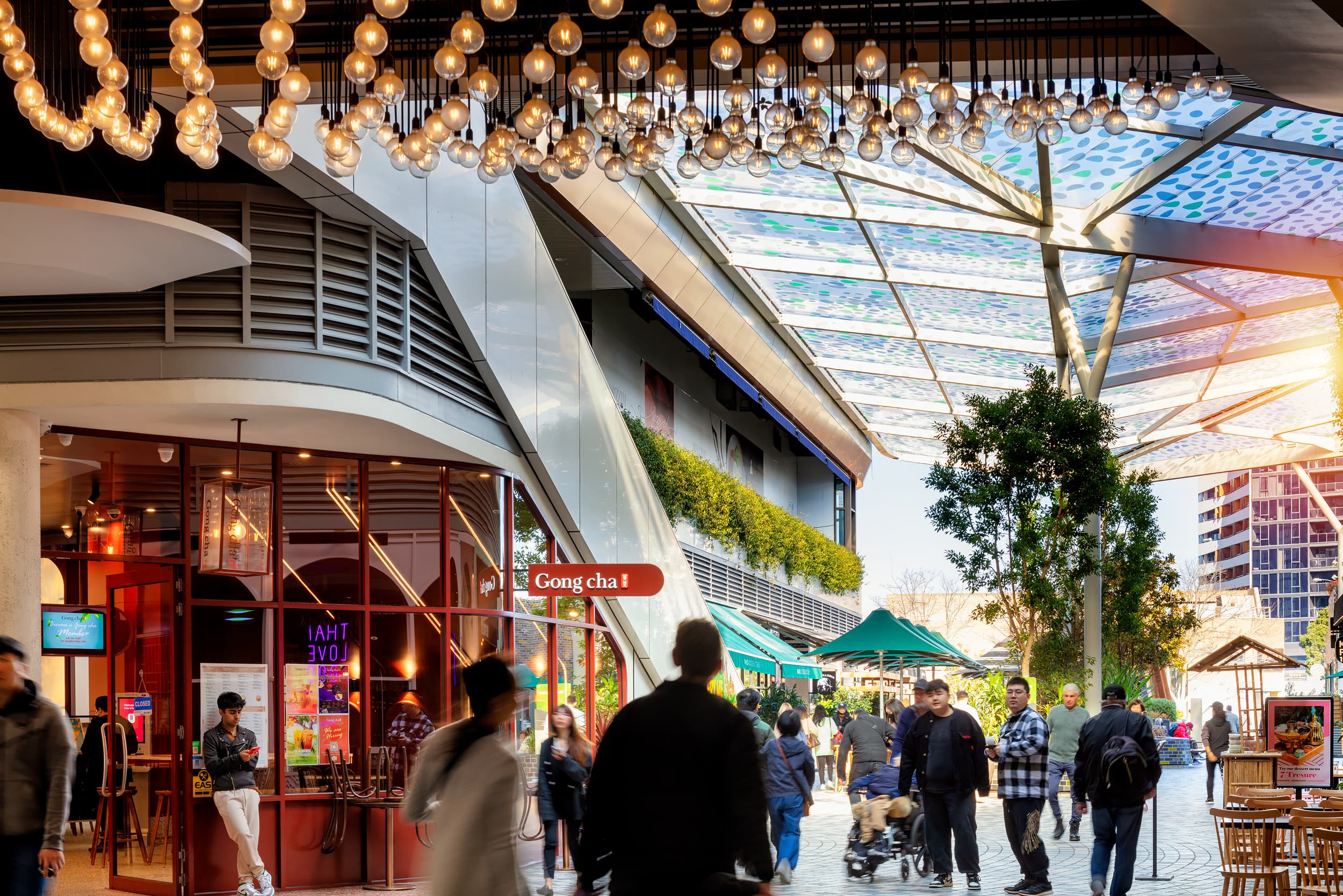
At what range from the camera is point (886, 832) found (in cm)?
1237

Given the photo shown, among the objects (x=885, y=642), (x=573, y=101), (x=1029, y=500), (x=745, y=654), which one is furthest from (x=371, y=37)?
(x=745, y=654)

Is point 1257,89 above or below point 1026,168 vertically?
below

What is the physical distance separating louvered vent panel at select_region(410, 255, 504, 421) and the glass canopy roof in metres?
3.82

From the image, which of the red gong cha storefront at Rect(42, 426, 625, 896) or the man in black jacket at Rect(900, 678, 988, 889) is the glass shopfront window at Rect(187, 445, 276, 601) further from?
the man in black jacket at Rect(900, 678, 988, 889)

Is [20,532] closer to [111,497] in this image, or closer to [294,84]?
[111,497]

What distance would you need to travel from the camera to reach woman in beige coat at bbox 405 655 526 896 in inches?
183

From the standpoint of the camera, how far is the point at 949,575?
81438 mm

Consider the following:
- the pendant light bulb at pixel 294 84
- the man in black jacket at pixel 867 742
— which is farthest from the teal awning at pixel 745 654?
the pendant light bulb at pixel 294 84

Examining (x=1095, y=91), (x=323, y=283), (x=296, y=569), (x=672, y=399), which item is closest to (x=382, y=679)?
(x=296, y=569)

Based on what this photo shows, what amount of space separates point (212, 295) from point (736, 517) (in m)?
19.3

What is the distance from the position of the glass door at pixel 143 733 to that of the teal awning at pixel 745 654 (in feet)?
32.9

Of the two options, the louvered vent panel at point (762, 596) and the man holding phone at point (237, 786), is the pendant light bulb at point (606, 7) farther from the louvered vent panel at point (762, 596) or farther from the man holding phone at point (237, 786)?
the louvered vent panel at point (762, 596)

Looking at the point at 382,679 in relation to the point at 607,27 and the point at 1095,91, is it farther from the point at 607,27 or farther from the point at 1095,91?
the point at 1095,91

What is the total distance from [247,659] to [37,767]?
5620 millimetres
